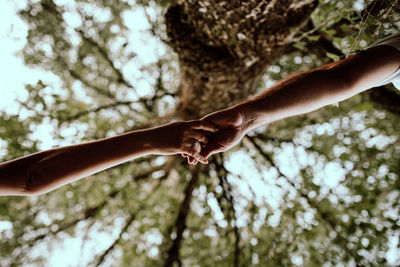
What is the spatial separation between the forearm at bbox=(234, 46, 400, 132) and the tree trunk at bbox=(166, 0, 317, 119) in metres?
1.48

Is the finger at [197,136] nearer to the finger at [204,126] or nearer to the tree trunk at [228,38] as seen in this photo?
the finger at [204,126]

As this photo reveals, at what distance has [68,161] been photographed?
152cm

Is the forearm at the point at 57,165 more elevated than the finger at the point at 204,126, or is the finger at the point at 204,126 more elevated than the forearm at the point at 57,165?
the forearm at the point at 57,165

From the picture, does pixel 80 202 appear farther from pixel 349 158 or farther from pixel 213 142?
pixel 349 158

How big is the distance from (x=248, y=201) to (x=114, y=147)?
4487 millimetres

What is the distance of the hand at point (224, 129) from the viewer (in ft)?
5.75

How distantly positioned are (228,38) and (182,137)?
6.64 feet

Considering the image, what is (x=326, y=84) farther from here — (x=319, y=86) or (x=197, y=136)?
(x=197, y=136)

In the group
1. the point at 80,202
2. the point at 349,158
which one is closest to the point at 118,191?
the point at 80,202

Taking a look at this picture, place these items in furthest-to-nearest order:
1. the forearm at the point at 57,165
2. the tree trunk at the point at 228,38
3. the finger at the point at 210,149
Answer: the tree trunk at the point at 228,38, the finger at the point at 210,149, the forearm at the point at 57,165

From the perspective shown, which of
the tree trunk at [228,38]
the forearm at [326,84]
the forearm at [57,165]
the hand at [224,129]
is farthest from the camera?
the tree trunk at [228,38]

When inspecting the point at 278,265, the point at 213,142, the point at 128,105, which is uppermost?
the point at 213,142

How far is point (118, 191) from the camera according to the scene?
5547mm

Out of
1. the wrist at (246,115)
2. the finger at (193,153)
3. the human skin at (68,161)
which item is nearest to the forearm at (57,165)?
the human skin at (68,161)
